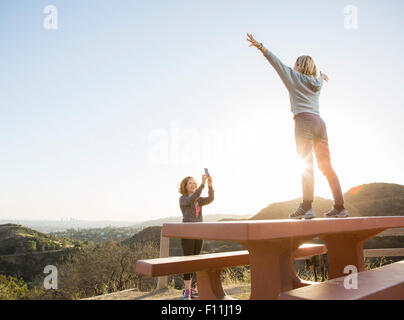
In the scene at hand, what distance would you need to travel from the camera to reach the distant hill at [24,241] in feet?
94.4

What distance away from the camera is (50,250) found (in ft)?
92.0

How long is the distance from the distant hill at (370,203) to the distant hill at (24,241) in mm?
20990

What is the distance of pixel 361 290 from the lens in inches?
54.7

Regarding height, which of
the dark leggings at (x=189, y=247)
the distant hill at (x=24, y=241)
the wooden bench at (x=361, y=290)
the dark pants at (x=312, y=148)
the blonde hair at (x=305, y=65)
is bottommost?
the distant hill at (x=24, y=241)

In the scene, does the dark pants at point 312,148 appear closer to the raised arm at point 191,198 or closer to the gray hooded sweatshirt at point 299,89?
the gray hooded sweatshirt at point 299,89

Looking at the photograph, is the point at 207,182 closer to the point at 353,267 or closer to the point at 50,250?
the point at 353,267

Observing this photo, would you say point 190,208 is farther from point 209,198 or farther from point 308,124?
point 308,124

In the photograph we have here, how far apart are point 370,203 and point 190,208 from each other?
79.0ft

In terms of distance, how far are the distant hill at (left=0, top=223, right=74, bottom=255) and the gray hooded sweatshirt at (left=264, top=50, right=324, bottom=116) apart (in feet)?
94.2

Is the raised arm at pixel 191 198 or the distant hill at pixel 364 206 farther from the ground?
the raised arm at pixel 191 198

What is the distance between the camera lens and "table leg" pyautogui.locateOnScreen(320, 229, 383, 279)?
2684 mm

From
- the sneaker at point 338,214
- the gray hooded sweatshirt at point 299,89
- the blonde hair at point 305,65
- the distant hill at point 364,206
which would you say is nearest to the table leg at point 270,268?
the sneaker at point 338,214

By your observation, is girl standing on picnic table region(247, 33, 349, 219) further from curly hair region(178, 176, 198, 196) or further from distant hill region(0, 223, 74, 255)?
distant hill region(0, 223, 74, 255)
